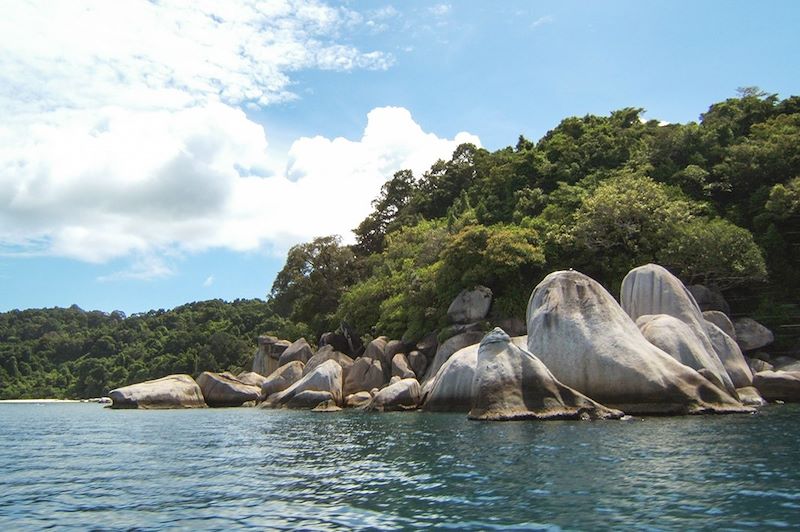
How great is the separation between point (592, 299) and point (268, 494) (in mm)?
16497

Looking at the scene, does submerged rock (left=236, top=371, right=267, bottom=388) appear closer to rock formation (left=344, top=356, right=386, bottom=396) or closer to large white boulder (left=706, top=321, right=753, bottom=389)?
rock formation (left=344, top=356, right=386, bottom=396)

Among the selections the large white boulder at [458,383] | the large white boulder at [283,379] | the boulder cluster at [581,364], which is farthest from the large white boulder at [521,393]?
the large white boulder at [283,379]

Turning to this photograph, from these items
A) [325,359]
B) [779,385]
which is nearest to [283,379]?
[325,359]

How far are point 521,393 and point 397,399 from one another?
11477 millimetres

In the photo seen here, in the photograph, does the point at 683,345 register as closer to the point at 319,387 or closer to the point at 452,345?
the point at 452,345

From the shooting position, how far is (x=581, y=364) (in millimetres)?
23109

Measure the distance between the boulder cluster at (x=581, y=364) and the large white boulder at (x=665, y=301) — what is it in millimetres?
54

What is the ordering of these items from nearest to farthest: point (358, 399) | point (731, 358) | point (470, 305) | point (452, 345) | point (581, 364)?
1. point (581, 364)
2. point (731, 358)
3. point (358, 399)
4. point (452, 345)
5. point (470, 305)

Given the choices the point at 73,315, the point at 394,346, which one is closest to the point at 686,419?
the point at 394,346

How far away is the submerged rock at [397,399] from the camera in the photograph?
32000 millimetres

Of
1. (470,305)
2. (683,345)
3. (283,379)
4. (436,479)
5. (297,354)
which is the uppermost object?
(470,305)

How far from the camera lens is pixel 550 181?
57.6 m

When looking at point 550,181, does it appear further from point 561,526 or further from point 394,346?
point 561,526

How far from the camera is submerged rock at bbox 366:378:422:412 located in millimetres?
32000
